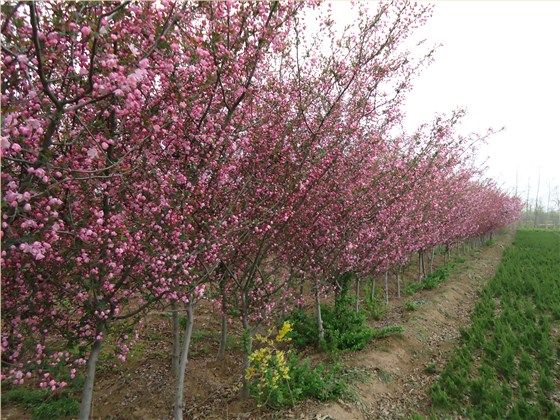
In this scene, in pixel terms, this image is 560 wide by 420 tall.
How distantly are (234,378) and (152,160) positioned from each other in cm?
441

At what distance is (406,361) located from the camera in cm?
621

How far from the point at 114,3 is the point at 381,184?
15.8 feet

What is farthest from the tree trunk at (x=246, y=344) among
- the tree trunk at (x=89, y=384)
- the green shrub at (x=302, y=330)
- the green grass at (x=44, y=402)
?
the green grass at (x=44, y=402)

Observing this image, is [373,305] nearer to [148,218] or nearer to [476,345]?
[476,345]

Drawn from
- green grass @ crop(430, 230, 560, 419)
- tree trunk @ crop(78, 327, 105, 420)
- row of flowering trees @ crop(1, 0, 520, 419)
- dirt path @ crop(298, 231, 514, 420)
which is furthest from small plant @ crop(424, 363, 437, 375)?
tree trunk @ crop(78, 327, 105, 420)

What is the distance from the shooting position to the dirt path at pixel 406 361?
4605 millimetres

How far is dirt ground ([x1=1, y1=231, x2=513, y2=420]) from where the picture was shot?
466cm

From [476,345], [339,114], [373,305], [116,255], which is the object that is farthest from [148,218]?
[373,305]

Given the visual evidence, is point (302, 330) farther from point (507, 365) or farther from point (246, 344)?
point (507, 365)

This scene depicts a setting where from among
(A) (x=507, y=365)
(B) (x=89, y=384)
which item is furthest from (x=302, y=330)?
(B) (x=89, y=384)

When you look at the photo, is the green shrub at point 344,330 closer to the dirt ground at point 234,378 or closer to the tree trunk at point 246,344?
the dirt ground at point 234,378

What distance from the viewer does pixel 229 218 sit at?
3.79m

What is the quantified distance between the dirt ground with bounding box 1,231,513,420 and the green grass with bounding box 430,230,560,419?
0.49 m

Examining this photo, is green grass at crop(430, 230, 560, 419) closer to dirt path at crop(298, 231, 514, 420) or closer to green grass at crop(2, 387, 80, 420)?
dirt path at crop(298, 231, 514, 420)
